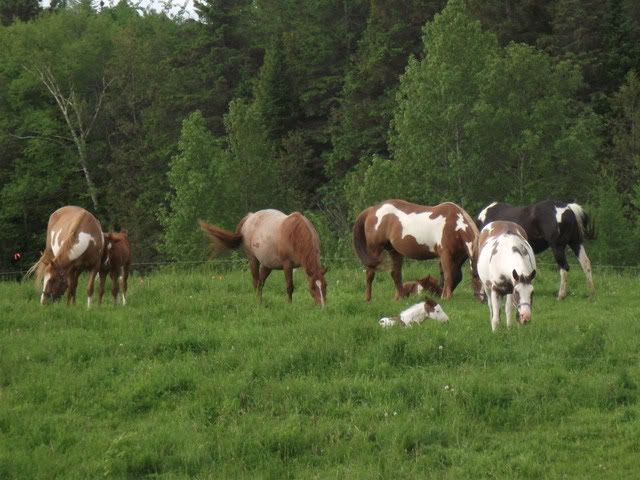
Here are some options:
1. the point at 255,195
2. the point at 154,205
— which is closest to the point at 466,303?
the point at 255,195

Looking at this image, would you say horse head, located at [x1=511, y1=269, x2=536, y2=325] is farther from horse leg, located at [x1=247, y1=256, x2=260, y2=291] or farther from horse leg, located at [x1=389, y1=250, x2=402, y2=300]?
horse leg, located at [x1=247, y1=256, x2=260, y2=291]

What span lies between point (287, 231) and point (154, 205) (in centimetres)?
4248

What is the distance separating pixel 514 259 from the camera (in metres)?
12.3

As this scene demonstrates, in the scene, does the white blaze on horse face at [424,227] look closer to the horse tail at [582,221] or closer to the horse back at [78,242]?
the horse tail at [582,221]

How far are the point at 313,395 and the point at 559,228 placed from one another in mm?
8834

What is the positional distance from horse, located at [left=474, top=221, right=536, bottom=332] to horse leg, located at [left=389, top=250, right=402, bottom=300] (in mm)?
3924

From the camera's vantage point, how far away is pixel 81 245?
15.8m

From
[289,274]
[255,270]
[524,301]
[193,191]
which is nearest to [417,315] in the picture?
[524,301]

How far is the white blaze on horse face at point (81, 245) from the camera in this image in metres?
15.7

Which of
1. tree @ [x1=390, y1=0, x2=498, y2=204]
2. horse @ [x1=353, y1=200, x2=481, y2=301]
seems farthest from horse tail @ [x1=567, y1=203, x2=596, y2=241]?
tree @ [x1=390, y1=0, x2=498, y2=204]

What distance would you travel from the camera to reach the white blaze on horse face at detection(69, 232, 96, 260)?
51.5 feet

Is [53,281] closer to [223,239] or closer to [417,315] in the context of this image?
[223,239]

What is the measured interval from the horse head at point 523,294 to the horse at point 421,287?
4.99 m

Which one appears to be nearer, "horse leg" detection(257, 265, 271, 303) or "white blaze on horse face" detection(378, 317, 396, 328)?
"white blaze on horse face" detection(378, 317, 396, 328)
